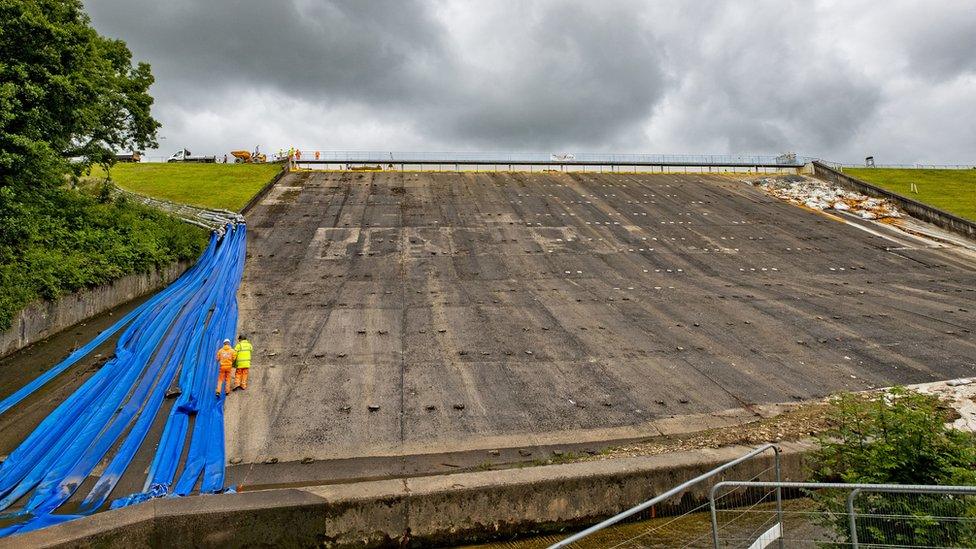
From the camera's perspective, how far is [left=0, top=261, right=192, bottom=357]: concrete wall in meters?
10.2

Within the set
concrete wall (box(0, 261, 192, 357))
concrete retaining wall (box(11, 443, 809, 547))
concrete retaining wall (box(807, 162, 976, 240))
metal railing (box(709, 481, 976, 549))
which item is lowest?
concrete retaining wall (box(11, 443, 809, 547))

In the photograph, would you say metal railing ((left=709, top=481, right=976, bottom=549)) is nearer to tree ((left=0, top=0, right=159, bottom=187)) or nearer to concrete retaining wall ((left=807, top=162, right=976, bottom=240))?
tree ((left=0, top=0, right=159, bottom=187))

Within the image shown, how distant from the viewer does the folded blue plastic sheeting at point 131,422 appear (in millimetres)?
6289

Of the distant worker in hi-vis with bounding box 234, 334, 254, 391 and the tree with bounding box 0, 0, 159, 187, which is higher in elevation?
the tree with bounding box 0, 0, 159, 187

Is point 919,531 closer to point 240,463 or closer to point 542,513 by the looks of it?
point 542,513

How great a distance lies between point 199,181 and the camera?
27.8 meters

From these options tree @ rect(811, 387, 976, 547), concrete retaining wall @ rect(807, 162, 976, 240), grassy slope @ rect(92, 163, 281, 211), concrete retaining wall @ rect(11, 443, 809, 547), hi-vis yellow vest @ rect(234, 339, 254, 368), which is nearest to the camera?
tree @ rect(811, 387, 976, 547)

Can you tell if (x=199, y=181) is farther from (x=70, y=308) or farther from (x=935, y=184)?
(x=935, y=184)

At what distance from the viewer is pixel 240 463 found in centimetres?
710

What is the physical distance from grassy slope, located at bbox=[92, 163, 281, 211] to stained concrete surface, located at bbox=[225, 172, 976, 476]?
2.16 meters

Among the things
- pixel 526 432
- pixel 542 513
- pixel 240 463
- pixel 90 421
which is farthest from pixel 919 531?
pixel 90 421

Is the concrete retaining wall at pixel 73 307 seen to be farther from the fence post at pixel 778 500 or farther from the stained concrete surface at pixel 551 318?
the fence post at pixel 778 500

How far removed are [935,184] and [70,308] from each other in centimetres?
4469

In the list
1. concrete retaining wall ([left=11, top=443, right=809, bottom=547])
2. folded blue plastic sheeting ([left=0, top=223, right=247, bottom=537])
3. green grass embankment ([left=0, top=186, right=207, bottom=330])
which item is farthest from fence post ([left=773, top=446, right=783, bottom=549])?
green grass embankment ([left=0, top=186, right=207, bottom=330])
